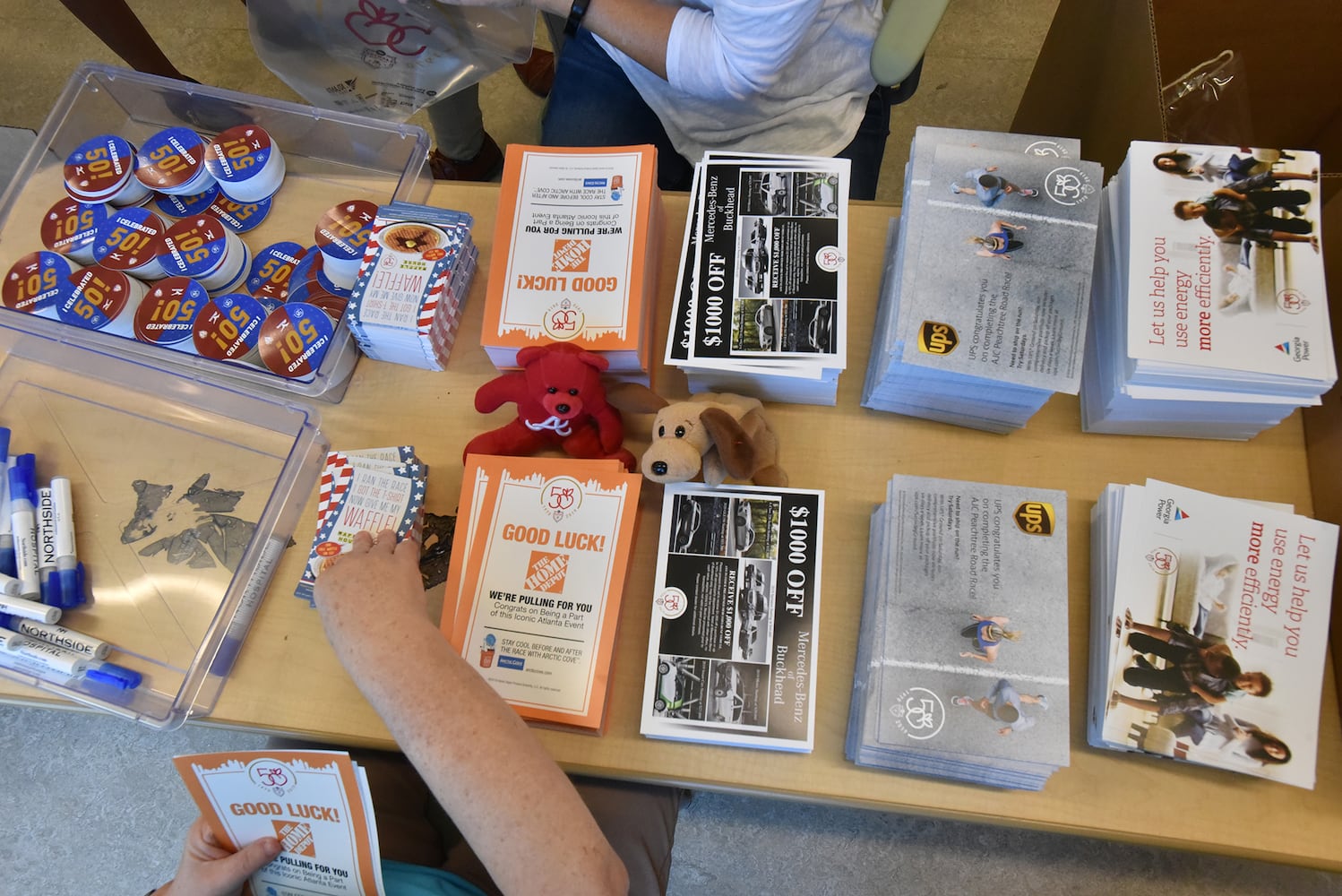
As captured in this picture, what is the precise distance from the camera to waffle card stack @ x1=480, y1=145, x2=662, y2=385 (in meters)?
0.87

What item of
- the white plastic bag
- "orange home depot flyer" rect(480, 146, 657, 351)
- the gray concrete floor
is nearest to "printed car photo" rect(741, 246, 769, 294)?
"orange home depot flyer" rect(480, 146, 657, 351)

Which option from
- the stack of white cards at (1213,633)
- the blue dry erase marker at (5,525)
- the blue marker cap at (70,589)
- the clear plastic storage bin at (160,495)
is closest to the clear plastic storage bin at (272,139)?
the clear plastic storage bin at (160,495)

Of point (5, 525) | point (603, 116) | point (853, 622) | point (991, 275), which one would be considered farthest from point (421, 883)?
point (603, 116)

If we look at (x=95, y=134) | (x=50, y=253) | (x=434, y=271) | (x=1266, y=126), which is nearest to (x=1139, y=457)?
(x=434, y=271)

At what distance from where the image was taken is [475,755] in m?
0.65

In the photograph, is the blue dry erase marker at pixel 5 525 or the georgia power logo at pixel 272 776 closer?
the georgia power logo at pixel 272 776

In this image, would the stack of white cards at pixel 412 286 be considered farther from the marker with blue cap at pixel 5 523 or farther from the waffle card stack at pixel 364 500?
the marker with blue cap at pixel 5 523

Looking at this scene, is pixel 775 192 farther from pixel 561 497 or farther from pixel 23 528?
pixel 23 528

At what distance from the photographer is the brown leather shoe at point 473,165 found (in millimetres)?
1701

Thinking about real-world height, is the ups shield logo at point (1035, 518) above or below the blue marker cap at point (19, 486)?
above

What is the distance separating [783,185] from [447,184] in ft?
1.51

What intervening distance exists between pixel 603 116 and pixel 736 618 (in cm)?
86

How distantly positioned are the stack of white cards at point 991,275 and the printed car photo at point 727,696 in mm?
345

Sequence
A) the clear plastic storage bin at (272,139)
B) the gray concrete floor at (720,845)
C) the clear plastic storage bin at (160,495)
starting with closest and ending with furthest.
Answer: the clear plastic storage bin at (160,495) < the clear plastic storage bin at (272,139) < the gray concrete floor at (720,845)
